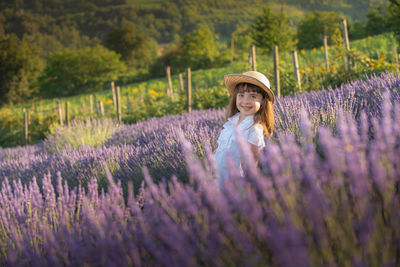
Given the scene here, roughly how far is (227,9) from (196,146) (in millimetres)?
158211

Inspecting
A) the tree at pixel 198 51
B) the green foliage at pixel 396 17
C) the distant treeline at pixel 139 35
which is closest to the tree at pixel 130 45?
the distant treeline at pixel 139 35

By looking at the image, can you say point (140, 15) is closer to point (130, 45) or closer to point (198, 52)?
point (130, 45)

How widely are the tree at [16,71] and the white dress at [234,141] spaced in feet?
147

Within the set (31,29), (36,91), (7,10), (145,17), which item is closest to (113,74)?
(36,91)

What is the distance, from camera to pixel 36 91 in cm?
4194

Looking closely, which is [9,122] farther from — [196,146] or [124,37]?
[124,37]

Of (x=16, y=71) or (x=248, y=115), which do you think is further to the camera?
(x=16, y=71)

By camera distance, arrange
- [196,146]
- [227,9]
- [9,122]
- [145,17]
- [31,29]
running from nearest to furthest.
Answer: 1. [196,146]
2. [9,122]
3. [31,29]
4. [145,17]
5. [227,9]

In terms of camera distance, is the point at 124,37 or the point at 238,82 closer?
the point at 238,82

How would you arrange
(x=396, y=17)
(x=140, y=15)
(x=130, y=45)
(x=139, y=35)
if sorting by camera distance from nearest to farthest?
(x=396, y=17) < (x=130, y=45) < (x=139, y=35) < (x=140, y=15)

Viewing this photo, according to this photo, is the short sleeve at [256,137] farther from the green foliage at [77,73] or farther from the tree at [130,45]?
the tree at [130,45]

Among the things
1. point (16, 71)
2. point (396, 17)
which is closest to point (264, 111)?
point (396, 17)

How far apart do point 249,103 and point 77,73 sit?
47.2 meters

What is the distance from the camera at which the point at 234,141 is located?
2.04 m
